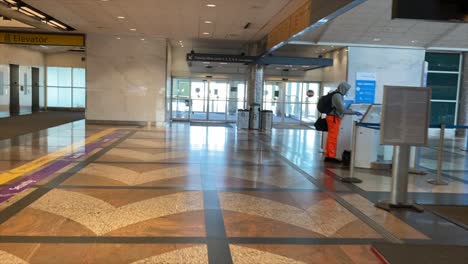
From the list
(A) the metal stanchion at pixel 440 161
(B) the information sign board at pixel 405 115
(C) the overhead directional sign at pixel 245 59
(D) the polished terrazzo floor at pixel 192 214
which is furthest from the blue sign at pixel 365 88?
(B) the information sign board at pixel 405 115

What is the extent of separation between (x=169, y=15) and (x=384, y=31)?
7.26 m

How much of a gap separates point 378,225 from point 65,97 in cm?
2325

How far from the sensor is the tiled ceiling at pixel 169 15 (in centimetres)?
947

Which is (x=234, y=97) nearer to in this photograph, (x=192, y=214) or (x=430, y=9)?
(x=430, y=9)

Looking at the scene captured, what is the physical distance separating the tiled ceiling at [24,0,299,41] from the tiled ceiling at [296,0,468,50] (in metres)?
2.66

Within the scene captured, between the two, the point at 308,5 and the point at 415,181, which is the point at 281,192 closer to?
the point at 415,181

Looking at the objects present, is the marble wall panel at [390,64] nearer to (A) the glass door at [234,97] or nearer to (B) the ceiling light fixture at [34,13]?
(A) the glass door at [234,97]

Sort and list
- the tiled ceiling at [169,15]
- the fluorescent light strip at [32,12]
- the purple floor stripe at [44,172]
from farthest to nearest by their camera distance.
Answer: the fluorescent light strip at [32,12], the tiled ceiling at [169,15], the purple floor stripe at [44,172]

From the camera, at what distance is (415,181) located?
6500 millimetres

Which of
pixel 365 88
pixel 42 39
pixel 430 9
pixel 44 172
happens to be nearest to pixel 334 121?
pixel 430 9

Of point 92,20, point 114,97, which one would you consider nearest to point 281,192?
point 92,20

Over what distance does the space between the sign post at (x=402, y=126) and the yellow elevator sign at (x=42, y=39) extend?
42.8 feet

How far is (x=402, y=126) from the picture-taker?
15.7ft

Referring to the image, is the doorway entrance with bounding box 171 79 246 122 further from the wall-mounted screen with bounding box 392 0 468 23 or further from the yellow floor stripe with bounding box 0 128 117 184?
the wall-mounted screen with bounding box 392 0 468 23
